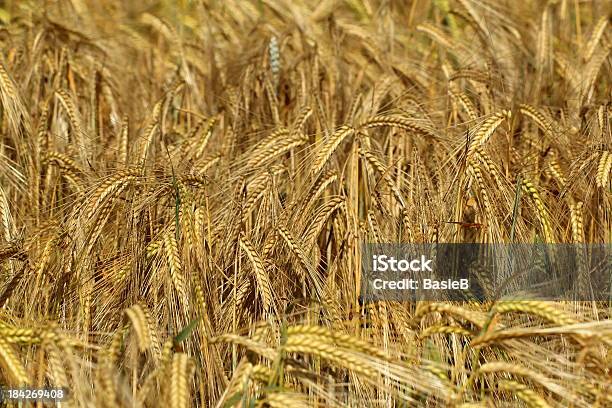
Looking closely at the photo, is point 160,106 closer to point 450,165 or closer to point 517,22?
point 450,165

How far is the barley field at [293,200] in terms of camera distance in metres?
2.39

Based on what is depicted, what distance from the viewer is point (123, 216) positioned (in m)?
2.96

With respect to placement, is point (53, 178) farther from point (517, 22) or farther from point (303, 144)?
point (517, 22)

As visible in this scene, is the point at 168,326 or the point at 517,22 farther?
the point at 517,22

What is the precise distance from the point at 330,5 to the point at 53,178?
190 cm

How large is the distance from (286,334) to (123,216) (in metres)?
0.90

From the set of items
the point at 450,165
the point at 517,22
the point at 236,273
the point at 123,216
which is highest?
the point at 517,22

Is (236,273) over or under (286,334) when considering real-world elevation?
over

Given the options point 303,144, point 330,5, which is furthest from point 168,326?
point 330,5

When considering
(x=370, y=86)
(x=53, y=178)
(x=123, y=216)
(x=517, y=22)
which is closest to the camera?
(x=123, y=216)

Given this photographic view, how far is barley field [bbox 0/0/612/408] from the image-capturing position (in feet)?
7.86

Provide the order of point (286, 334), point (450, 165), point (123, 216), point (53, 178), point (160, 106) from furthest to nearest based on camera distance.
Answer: point (160, 106), point (53, 178), point (450, 165), point (123, 216), point (286, 334)

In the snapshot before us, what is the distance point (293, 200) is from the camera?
10.3 feet

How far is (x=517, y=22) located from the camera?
445 centimetres
